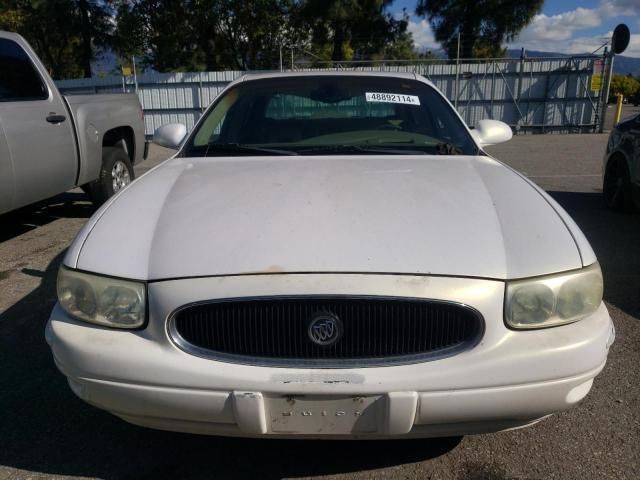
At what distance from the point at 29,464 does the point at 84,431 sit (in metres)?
0.25

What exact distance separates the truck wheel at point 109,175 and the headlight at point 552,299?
517 cm

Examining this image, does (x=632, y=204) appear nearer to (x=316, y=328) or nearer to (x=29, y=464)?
(x=316, y=328)

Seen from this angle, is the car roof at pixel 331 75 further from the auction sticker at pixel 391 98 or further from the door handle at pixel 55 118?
the door handle at pixel 55 118

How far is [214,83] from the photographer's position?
55.1 feet

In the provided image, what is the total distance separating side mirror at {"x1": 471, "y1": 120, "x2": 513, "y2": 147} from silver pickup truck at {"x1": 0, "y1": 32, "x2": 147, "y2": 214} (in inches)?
142

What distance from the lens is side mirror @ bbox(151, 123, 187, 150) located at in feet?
11.5

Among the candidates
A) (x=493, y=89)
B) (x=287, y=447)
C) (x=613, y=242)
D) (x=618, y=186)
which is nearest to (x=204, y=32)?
(x=493, y=89)

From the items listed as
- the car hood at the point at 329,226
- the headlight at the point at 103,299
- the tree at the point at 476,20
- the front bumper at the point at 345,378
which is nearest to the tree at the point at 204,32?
the tree at the point at 476,20

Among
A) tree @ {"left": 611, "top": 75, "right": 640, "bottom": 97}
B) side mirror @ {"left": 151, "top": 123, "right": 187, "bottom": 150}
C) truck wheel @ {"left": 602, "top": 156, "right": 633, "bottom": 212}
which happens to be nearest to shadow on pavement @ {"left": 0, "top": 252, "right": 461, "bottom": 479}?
side mirror @ {"left": 151, "top": 123, "right": 187, "bottom": 150}

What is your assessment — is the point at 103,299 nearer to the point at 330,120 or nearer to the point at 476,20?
the point at 330,120

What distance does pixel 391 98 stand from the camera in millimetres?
3377

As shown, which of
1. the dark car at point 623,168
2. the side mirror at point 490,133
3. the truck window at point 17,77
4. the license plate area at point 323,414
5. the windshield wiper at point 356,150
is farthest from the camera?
the dark car at point 623,168

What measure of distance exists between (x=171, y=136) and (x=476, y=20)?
89.6 feet

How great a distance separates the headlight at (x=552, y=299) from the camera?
1812 millimetres
